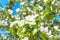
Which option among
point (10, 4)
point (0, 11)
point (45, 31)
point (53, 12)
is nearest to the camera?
point (45, 31)

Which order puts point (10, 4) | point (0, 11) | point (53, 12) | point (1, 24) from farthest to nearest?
point (10, 4) → point (0, 11) → point (1, 24) → point (53, 12)

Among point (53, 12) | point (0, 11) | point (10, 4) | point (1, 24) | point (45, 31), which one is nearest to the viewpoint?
point (45, 31)

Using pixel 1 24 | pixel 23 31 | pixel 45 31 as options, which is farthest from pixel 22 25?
pixel 1 24

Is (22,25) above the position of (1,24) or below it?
below

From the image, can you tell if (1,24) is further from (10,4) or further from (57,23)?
(57,23)

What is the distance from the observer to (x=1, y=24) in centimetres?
703

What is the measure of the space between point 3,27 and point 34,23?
305 centimetres

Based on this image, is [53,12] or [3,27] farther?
[3,27]

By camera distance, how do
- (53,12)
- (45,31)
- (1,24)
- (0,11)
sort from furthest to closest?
(0,11), (1,24), (53,12), (45,31)

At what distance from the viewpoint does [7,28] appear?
7.11m

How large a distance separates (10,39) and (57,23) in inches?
113

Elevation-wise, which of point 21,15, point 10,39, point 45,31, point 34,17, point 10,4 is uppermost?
point 10,4

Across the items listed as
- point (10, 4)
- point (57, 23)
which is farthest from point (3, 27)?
point (57, 23)

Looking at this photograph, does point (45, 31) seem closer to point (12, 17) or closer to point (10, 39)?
point (12, 17)
